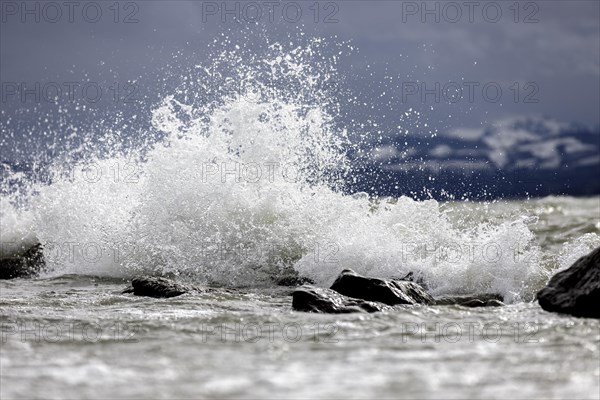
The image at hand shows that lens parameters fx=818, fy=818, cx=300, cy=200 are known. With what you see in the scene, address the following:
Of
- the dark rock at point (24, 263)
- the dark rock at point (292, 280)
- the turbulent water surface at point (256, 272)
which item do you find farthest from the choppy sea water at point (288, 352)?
the dark rock at point (24, 263)

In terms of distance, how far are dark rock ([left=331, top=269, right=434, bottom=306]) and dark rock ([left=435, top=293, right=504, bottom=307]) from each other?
0.28 metres

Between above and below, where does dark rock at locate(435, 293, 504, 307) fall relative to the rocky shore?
below

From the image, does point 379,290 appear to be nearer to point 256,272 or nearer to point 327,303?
point 327,303

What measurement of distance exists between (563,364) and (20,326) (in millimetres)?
3893

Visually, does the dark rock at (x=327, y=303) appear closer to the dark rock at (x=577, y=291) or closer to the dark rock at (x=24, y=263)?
the dark rock at (x=577, y=291)

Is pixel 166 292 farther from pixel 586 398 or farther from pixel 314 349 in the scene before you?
pixel 586 398

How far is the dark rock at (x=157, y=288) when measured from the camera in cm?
778

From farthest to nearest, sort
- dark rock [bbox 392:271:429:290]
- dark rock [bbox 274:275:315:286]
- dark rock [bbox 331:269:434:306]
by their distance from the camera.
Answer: dark rock [bbox 274:275:315:286] < dark rock [bbox 392:271:429:290] < dark rock [bbox 331:269:434:306]

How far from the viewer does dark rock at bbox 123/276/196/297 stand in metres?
7.78

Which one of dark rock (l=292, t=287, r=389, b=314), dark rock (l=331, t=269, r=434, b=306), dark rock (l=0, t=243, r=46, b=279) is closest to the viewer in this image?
dark rock (l=292, t=287, r=389, b=314)

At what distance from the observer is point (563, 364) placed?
14.1 feet

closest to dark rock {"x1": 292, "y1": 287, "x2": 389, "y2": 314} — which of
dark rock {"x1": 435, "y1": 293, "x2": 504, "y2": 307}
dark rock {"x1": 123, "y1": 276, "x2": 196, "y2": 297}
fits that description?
dark rock {"x1": 435, "y1": 293, "x2": 504, "y2": 307}

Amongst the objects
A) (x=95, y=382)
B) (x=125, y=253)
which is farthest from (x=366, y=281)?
(x=125, y=253)

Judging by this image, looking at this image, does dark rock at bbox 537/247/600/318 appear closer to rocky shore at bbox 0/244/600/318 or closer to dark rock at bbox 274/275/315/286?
rocky shore at bbox 0/244/600/318
